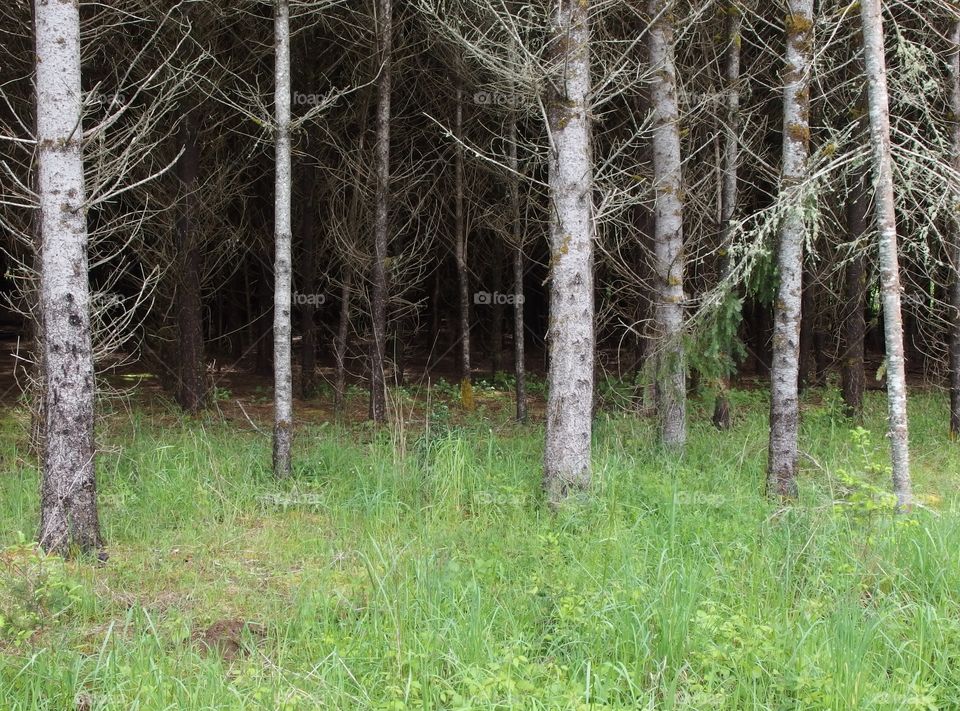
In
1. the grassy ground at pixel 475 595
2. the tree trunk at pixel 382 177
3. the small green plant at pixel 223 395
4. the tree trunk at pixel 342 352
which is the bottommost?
the grassy ground at pixel 475 595

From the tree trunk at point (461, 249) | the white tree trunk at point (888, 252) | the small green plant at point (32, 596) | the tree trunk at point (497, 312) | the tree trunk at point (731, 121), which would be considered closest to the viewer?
the small green plant at point (32, 596)

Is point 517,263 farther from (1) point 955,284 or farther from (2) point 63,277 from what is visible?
(2) point 63,277

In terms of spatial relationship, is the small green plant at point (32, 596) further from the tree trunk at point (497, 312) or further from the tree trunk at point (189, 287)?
the tree trunk at point (497, 312)

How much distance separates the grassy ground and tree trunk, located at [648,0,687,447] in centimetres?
104

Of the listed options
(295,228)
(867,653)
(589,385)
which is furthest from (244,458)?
(295,228)

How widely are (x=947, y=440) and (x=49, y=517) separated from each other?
999 cm

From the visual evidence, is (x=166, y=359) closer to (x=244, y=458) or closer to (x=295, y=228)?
(x=295, y=228)

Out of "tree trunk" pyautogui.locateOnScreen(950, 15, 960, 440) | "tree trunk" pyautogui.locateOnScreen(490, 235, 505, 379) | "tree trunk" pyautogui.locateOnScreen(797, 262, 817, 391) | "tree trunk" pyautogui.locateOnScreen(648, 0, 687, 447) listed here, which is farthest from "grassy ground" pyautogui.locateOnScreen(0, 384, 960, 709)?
"tree trunk" pyautogui.locateOnScreen(490, 235, 505, 379)

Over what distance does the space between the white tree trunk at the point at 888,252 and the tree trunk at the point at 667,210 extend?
103 inches

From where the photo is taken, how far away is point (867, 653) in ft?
13.2

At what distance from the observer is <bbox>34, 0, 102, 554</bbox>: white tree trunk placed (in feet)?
17.9

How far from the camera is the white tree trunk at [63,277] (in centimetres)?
547

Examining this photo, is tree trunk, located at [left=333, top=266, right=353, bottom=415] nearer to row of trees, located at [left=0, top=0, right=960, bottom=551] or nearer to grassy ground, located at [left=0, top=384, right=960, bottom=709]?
row of trees, located at [left=0, top=0, right=960, bottom=551]

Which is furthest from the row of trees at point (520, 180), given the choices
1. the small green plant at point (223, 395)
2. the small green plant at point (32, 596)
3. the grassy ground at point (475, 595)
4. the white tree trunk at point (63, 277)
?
the small green plant at point (223, 395)
